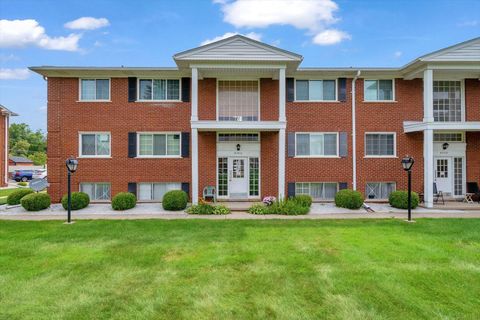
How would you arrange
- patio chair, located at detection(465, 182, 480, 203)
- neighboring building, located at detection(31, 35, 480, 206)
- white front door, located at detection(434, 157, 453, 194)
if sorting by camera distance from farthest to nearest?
white front door, located at detection(434, 157, 453, 194), neighboring building, located at detection(31, 35, 480, 206), patio chair, located at detection(465, 182, 480, 203)

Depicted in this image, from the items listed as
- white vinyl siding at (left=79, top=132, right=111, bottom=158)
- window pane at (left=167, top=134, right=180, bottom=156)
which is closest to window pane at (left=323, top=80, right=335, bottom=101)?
window pane at (left=167, top=134, right=180, bottom=156)

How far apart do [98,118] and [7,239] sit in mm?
8045

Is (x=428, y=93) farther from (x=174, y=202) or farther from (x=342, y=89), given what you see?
(x=174, y=202)

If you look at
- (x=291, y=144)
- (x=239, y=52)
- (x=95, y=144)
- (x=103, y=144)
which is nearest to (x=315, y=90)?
(x=291, y=144)

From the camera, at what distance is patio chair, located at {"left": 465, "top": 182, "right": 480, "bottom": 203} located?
15.4 m

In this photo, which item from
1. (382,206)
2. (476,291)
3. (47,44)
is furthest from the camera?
(47,44)

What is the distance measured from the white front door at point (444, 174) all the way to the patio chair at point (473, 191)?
771 mm

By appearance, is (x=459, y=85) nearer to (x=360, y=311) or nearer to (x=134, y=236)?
(x=360, y=311)

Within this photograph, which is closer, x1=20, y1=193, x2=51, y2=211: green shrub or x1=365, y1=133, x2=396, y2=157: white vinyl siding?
x1=20, y1=193, x2=51, y2=211: green shrub

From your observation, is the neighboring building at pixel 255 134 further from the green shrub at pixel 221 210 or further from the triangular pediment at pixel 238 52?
the green shrub at pixel 221 210

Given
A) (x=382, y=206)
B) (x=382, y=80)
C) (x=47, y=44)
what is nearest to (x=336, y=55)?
(x=382, y=80)

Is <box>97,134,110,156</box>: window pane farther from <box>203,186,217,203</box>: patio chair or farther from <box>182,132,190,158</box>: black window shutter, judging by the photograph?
<box>203,186,217,203</box>: patio chair

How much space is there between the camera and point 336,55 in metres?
22.4

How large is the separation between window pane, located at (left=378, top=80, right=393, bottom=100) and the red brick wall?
31.9 ft
